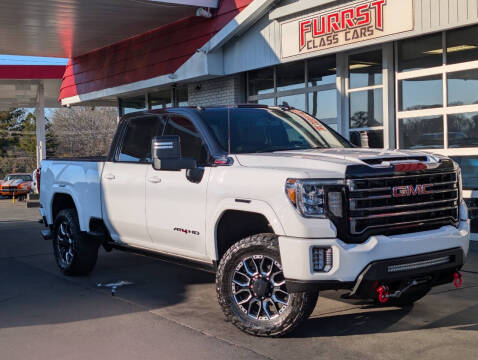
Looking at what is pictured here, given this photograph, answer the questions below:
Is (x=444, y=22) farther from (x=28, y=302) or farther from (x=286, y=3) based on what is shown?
(x=28, y=302)

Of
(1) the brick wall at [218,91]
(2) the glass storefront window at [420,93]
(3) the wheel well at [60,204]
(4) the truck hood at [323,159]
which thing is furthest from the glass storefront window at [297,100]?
(4) the truck hood at [323,159]

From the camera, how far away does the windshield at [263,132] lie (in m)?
6.04

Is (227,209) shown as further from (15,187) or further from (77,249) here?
(15,187)

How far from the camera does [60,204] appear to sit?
27.8 ft

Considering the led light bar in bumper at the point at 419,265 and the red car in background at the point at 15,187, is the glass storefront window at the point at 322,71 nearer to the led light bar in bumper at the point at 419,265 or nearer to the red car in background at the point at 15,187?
the led light bar in bumper at the point at 419,265

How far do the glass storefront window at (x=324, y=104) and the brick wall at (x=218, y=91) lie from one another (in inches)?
78.4

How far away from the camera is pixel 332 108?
12547 mm

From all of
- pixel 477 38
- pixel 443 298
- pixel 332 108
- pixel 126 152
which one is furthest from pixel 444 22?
pixel 126 152

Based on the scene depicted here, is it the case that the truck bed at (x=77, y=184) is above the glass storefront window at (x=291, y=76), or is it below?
below

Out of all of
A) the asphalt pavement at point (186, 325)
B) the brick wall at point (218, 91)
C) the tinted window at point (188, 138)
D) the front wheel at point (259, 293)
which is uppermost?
the brick wall at point (218, 91)

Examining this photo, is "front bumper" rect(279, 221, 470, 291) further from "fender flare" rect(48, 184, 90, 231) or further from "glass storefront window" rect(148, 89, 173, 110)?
"glass storefront window" rect(148, 89, 173, 110)

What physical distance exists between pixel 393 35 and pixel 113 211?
547cm

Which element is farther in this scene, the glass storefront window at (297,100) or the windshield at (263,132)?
the glass storefront window at (297,100)

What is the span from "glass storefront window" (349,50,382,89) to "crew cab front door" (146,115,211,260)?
233 inches
